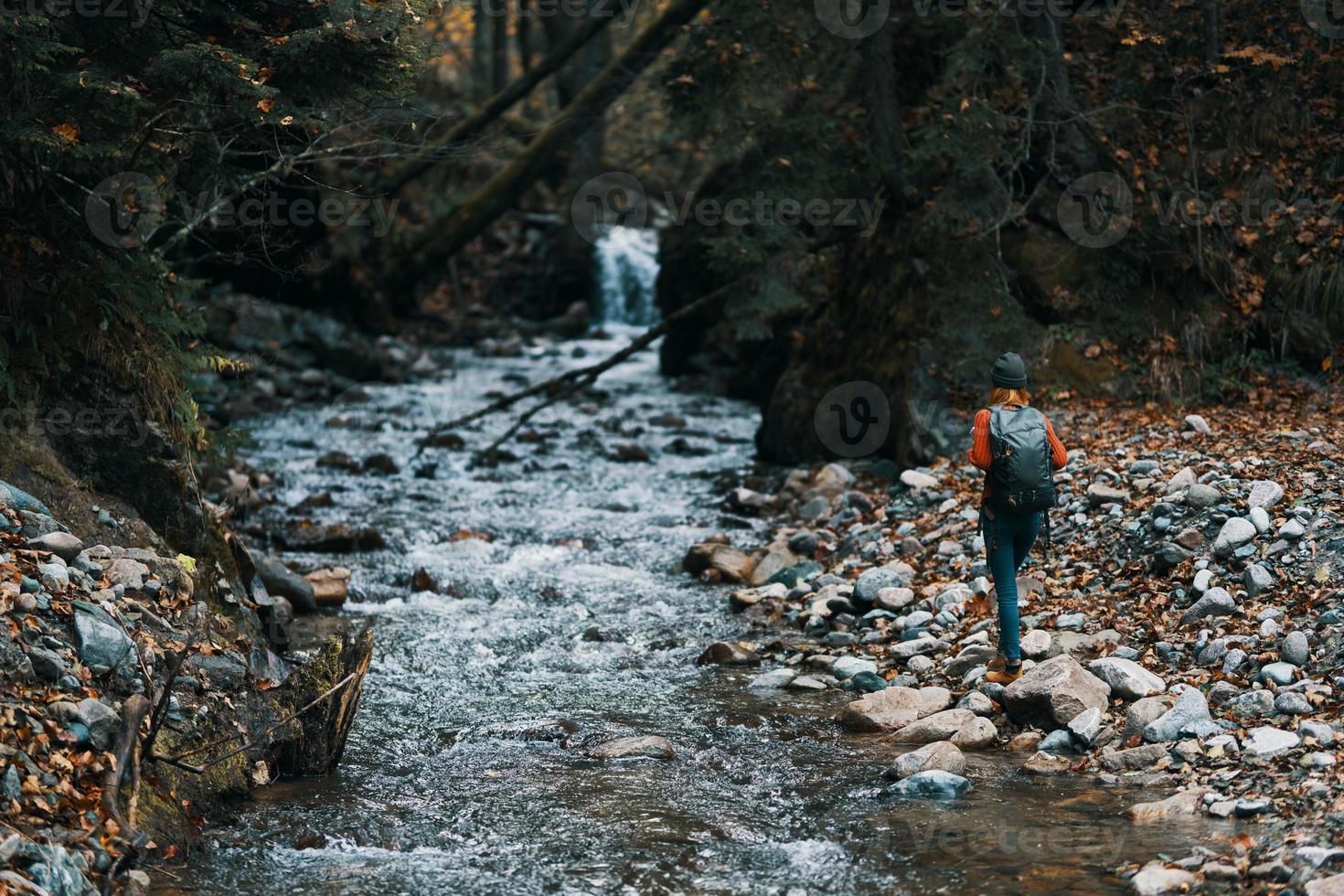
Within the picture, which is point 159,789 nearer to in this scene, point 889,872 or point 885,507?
point 889,872

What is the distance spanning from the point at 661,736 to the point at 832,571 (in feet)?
11.4

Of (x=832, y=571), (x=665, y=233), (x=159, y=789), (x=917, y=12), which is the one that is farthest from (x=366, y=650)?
(x=665, y=233)

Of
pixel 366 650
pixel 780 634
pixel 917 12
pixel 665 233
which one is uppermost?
pixel 917 12

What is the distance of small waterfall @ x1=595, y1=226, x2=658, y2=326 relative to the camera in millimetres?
23359

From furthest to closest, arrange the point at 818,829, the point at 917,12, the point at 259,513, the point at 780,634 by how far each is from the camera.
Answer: the point at 917,12, the point at 259,513, the point at 780,634, the point at 818,829

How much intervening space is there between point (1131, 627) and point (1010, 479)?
4.48 feet

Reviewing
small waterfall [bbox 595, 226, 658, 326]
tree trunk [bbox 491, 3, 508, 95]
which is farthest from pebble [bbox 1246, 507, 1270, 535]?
tree trunk [bbox 491, 3, 508, 95]

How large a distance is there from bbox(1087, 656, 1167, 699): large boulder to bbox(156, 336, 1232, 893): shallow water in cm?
88

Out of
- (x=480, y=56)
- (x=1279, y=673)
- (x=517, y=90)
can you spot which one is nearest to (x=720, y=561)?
(x=1279, y=673)

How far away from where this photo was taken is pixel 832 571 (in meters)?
9.45

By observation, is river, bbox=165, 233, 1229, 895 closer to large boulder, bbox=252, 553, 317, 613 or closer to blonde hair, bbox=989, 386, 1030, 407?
large boulder, bbox=252, 553, 317, 613

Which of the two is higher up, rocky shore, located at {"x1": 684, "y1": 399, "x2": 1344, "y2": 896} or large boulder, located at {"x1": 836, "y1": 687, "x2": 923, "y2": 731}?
rocky shore, located at {"x1": 684, "y1": 399, "x2": 1344, "y2": 896}

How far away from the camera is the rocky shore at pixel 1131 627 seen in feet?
16.8

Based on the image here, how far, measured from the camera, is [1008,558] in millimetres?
6809
